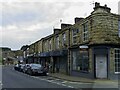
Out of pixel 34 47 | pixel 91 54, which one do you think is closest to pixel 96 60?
pixel 91 54

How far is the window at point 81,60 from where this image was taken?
29.4 metres

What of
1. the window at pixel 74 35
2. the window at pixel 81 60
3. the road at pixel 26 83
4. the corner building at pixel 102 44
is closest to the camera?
the road at pixel 26 83

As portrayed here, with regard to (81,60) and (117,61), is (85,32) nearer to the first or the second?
(81,60)

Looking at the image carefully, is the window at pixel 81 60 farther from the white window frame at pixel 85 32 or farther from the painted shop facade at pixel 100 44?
the white window frame at pixel 85 32

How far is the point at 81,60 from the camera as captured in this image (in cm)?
3103

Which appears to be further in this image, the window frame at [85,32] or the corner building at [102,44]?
the window frame at [85,32]

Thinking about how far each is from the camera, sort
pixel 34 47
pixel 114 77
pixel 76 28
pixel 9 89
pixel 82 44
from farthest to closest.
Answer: pixel 34 47
pixel 76 28
pixel 82 44
pixel 114 77
pixel 9 89

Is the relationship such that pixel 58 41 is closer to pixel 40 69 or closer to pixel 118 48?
pixel 40 69

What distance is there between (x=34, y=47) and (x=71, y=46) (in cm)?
2956

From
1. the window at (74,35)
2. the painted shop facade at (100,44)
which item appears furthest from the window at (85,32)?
the window at (74,35)

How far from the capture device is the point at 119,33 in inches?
1115

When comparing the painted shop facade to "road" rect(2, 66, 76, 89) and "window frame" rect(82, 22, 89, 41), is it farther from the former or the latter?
"road" rect(2, 66, 76, 89)

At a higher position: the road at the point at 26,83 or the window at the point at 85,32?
the window at the point at 85,32

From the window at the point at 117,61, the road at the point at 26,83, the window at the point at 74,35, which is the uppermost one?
the window at the point at 74,35
